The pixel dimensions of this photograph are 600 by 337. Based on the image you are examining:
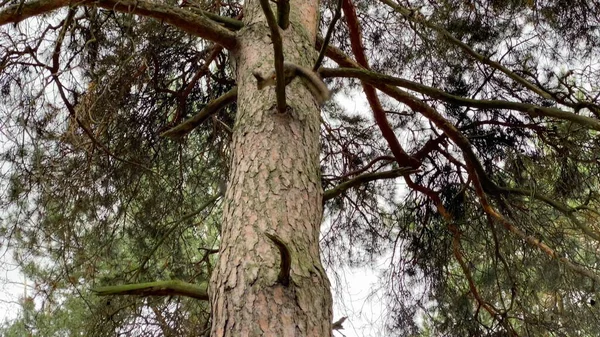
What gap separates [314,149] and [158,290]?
0.74m

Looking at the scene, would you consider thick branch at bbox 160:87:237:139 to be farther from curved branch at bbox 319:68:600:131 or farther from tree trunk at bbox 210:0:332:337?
curved branch at bbox 319:68:600:131

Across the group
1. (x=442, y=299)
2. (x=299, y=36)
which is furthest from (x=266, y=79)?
(x=442, y=299)

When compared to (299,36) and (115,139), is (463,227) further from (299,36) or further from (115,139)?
(115,139)

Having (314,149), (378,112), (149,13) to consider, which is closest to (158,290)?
(314,149)

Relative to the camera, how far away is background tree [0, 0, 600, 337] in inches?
89.4

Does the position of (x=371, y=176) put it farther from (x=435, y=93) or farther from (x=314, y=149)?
(x=435, y=93)

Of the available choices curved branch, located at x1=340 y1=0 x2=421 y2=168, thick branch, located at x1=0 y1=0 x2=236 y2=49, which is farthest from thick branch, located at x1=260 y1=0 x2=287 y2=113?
curved branch, located at x1=340 y1=0 x2=421 y2=168

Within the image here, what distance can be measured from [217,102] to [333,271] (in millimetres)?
2111

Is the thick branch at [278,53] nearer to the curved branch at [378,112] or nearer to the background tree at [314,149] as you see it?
the background tree at [314,149]

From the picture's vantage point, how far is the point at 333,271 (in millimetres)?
4117

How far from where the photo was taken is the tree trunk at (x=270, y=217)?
1.48 m

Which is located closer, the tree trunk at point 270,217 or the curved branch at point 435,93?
the tree trunk at point 270,217

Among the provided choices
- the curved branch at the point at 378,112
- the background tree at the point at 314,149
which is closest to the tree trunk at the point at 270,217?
the background tree at the point at 314,149

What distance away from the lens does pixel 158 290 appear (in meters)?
1.68
